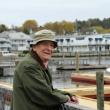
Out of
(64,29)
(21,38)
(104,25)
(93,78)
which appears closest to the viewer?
(93,78)

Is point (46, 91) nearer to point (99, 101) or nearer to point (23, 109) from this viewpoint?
point (23, 109)

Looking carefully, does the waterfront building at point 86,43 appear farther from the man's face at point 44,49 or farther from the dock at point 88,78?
the man's face at point 44,49

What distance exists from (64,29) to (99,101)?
160976 mm

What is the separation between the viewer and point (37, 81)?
195 inches

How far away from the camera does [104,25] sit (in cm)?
18100

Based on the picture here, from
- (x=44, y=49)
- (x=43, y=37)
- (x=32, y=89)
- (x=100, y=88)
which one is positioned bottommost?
(x=100, y=88)

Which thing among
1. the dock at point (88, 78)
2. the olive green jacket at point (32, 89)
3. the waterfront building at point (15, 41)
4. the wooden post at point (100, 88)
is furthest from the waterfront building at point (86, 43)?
the olive green jacket at point (32, 89)

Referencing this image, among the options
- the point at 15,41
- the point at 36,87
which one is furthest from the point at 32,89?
the point at 15,41

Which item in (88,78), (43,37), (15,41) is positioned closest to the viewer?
(43,37)

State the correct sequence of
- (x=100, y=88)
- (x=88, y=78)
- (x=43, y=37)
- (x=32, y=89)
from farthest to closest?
1. (x=88, y=78)
2. (x=100, y=88)
3. (x=43, y=37)
4. (x=32, y=89)

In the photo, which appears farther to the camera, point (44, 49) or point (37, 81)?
point (44, 49)

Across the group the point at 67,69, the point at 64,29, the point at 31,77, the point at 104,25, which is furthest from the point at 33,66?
the point at 104,25

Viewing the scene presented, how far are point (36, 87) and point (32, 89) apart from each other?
5 centimetres

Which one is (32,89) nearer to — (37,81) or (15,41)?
(37,81)
